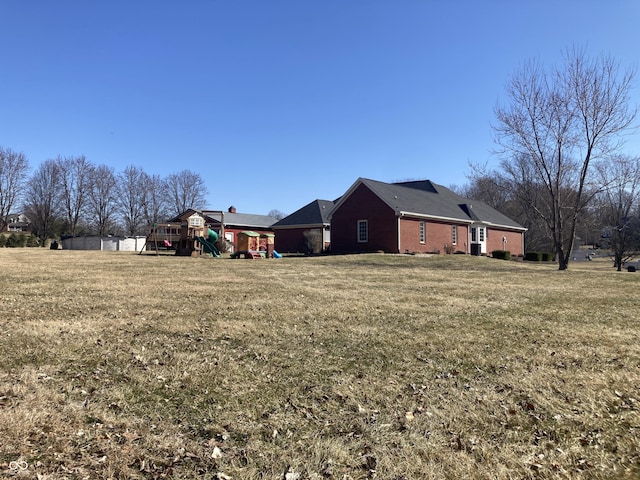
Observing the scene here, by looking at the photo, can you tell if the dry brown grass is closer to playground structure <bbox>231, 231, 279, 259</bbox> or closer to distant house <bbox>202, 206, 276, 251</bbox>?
playground structure <bbox>231, 231, 279, 259</bbox>

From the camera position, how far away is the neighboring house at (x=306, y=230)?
34.9 metres

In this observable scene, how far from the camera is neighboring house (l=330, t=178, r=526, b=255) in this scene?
30141mm

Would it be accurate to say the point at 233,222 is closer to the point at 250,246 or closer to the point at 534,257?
the point at 250,246

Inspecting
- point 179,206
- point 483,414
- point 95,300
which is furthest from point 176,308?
point 179,206

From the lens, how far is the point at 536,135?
75.4 ft

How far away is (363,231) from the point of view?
31.9 m

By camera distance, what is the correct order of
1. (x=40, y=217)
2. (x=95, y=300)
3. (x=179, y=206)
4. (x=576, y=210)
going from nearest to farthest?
(x=95, y=300), (x=576, y=210), (x=40, y=217), (x=179, y=206)

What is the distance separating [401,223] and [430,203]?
6.33 m

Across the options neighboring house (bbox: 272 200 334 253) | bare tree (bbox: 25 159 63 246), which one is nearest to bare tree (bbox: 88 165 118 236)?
bare tree (bbox: 25 159 63 246)

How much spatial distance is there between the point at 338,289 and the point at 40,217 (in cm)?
6261

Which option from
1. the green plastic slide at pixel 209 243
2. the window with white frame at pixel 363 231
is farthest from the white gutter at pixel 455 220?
the green plastic slide at pixel 209 243

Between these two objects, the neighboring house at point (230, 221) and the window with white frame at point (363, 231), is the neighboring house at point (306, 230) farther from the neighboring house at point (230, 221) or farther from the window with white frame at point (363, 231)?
the neighboring house at point (230, 221)

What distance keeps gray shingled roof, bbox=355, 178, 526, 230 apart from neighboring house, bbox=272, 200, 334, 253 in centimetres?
588

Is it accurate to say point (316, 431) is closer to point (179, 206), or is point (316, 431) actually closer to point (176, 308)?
point (176, 308)
